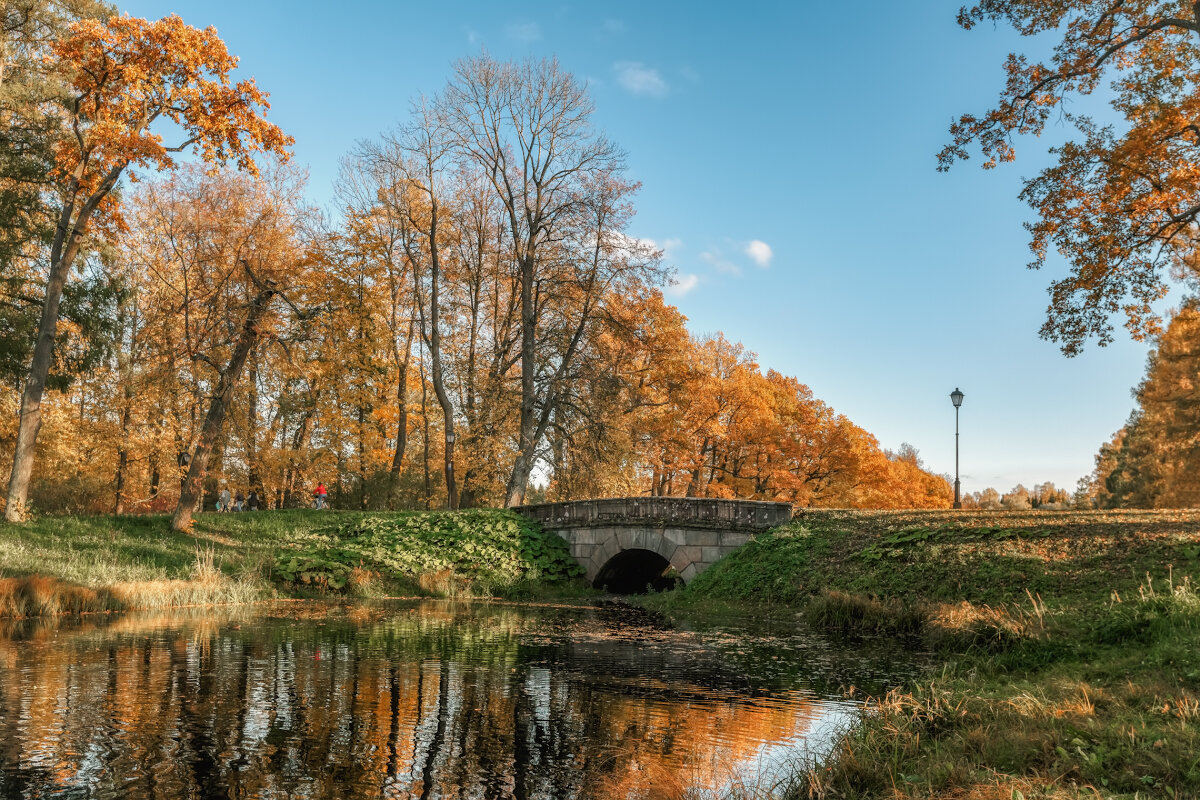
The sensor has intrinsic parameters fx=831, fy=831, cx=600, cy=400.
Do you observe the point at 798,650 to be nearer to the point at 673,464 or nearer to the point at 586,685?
the point at 586,685

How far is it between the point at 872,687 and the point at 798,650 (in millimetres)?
2795

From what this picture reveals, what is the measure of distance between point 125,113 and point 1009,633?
20.5 m

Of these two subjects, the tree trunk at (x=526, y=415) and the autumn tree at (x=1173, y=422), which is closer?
the tree trunk at (x=526, y=415)

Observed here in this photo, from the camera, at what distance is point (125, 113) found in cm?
1906

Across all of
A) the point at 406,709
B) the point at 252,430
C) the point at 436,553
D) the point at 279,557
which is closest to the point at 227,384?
the point at 279,557

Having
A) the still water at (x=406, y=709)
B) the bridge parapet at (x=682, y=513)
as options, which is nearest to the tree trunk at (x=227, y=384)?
the still water at (x=406, y=709)

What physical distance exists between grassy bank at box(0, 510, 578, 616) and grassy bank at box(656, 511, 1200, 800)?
5374mm

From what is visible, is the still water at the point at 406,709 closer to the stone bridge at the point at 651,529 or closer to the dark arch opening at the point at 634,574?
the stone bridge at the point at 651,529

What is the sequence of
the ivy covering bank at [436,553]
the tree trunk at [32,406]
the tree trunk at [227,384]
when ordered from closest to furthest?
the ivy covering bank at [436,553] → the tree trunk at [32,406] → the tree trunk at [227,384]

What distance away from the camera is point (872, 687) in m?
8.87

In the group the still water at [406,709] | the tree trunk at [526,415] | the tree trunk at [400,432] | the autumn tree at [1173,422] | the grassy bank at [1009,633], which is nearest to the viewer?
the grassy bank at [1009,633]

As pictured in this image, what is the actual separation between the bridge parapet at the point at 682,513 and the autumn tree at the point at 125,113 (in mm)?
11928

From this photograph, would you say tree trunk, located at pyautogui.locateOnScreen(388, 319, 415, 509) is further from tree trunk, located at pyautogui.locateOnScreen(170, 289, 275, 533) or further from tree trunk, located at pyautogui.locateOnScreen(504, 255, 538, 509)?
tree trunk, located at pyautogui.locateOnScreen(170, 289, 275, 533)

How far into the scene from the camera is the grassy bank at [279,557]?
16375 mm
